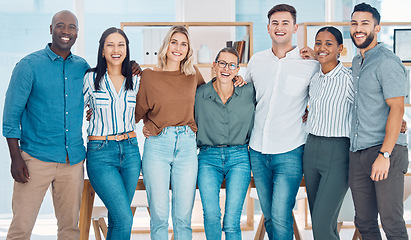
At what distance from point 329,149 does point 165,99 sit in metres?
0.96

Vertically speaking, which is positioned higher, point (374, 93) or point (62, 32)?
point (62, 32)

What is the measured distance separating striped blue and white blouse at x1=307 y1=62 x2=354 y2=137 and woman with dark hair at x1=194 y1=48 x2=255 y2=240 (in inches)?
15.6

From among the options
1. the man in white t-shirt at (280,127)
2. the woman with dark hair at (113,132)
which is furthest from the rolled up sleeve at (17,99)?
the man in white t-shirt at (280,127)

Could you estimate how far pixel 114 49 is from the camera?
2395 mm

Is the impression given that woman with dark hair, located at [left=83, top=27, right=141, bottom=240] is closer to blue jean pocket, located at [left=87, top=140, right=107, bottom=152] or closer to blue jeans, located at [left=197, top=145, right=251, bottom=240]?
blue jean pocket, located at [left=87, top=140, right=107, bottom=152]

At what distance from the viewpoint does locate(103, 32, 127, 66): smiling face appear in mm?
2393

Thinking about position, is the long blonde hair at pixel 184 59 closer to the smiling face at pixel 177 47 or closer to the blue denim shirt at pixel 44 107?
the smiling face at pixel 177 47

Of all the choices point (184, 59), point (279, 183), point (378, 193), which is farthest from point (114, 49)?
point (378, 193)

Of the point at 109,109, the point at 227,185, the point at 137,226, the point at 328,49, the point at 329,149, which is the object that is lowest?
the point at 137,226

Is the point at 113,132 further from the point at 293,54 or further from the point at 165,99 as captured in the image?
the point at 293,54

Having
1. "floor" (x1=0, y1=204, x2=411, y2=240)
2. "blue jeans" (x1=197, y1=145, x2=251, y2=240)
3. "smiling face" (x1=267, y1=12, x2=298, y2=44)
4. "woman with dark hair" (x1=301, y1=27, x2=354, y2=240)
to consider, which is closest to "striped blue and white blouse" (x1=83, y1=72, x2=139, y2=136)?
"blue jeans" (x1=197, y1=145, x2=251, y2=240)

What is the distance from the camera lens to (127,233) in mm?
2299

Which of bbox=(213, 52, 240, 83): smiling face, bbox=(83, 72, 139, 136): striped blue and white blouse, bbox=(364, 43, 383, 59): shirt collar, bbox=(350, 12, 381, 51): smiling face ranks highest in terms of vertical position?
bbox=(350, 12, 381, 51): smiling face

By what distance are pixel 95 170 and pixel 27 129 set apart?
0.46m
